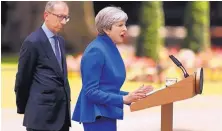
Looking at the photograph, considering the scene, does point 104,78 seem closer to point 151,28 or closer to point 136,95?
point 136,95

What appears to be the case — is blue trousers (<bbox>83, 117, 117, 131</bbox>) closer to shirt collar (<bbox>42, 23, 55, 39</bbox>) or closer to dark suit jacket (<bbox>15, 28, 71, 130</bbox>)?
dark suit jacket (<bbox>15, 28, 71, 130</bbox>)

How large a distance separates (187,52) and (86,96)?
561 inches

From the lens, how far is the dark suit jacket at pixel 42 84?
5020mm

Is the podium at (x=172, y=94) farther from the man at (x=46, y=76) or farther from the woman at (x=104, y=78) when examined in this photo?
the man at (x=46, y=76)

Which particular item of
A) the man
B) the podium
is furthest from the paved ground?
the podium

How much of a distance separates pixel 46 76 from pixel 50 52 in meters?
0.20

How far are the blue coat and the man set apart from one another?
2.14ft

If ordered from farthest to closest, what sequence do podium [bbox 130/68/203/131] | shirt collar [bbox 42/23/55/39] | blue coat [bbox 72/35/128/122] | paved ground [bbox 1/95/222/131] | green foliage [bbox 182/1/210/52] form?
green foliage [bbox 182/1/210/52]
paved ground [bbox 1/95/222/131]
shirt collar [bbox 42/23/55/39]
podium [bbox 130/68/203/131]
blue coat [bbox 72/35/128/122]

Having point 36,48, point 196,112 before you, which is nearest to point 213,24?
point 196,112

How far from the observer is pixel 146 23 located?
18562 mm

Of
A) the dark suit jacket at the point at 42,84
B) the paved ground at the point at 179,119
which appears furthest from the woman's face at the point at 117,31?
the paved ground at the point at 179,119

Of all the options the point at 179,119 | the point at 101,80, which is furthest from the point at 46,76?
the point at 179,119

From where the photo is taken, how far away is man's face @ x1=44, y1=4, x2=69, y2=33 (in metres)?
4.97

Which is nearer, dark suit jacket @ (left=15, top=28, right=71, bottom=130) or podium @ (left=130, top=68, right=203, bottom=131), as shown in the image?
podium @ (left=130, top=68, right=203, bottom=131)
